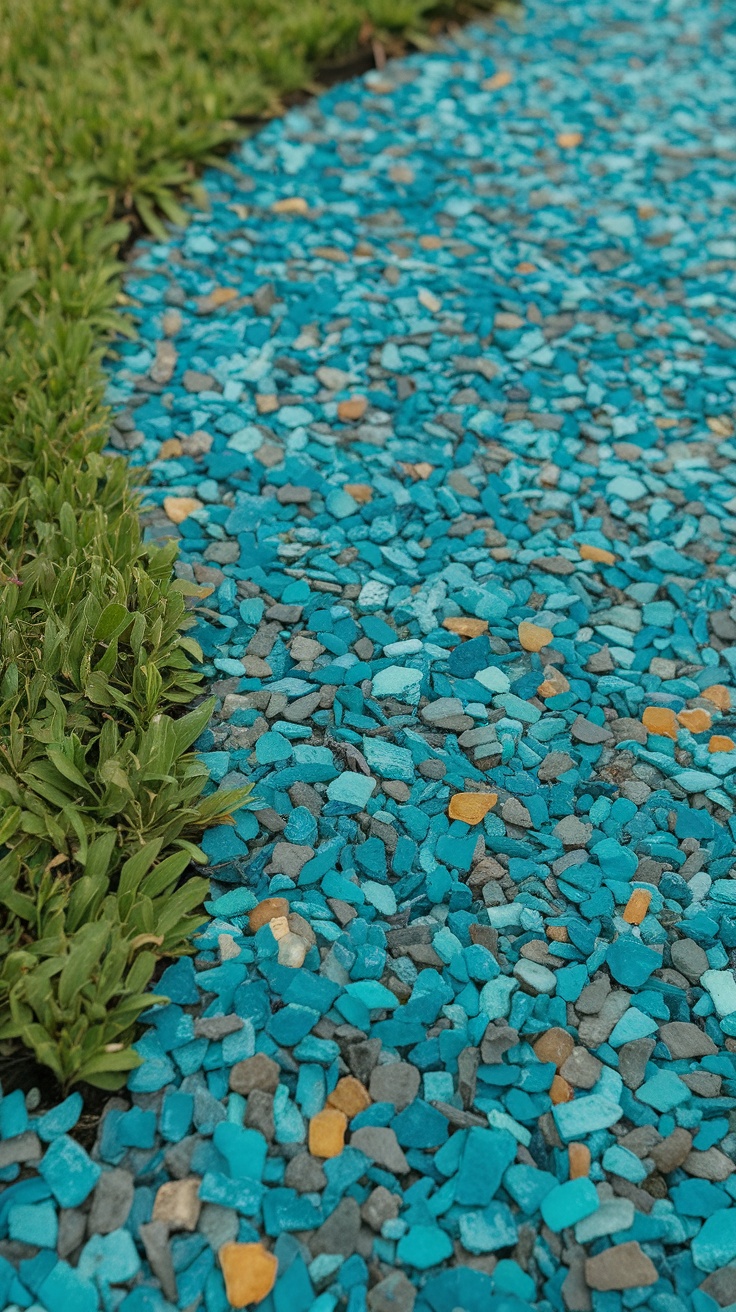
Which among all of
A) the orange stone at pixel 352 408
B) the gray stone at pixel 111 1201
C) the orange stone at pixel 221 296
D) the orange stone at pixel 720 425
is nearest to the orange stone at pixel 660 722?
the orange stone at pixel 720 425

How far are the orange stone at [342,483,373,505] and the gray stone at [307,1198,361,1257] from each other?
1.67 metres

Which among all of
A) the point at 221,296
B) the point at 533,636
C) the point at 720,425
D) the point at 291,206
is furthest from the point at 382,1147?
the point at 291,206

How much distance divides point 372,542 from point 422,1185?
150cm

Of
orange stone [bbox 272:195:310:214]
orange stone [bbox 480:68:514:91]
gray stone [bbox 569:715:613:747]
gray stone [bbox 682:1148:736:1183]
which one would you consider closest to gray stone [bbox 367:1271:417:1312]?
gray stone [bbox 682:1148:736:1183]

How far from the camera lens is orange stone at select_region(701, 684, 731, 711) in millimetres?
2398

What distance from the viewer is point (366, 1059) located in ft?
5.82

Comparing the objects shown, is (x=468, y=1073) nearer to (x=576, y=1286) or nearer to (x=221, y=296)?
(x=576, y=1286)

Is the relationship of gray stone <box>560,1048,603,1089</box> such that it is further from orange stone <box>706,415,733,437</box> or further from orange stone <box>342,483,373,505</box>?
orange stone <box>706,415,733,437</box>

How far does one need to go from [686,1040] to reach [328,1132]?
0.63m

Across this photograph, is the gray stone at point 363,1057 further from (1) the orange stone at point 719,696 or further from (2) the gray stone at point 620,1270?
(1) the orange stone at point 719,696

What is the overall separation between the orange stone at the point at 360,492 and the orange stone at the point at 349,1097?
1489 millimetres

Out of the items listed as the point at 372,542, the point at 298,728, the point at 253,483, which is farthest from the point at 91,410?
the point at 298,728

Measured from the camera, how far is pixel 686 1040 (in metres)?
1.85

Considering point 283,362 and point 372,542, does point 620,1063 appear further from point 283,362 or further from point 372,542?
point 283,362
